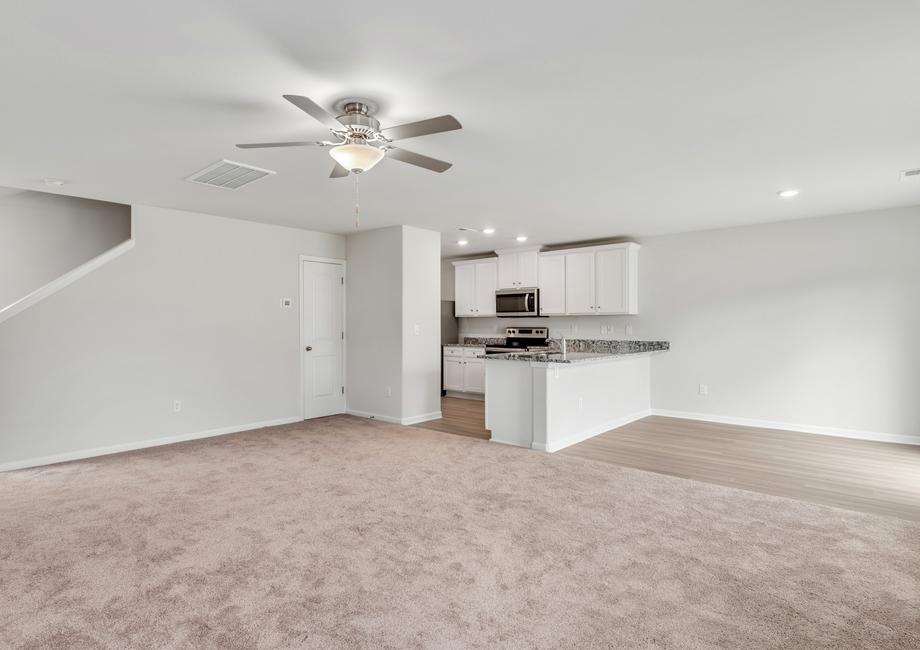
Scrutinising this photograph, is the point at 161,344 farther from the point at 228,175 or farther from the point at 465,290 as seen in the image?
the point at 465,290

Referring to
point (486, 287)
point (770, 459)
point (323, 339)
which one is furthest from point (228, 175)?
point (770, 459)

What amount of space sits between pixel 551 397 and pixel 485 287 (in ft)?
12.7

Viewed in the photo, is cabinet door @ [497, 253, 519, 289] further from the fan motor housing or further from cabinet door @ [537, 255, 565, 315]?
the fan motor housing

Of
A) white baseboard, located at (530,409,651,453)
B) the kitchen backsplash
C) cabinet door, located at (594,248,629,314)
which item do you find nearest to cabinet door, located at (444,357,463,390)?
the kitchen backsplash

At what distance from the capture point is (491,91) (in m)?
2.63

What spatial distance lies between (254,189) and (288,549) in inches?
122

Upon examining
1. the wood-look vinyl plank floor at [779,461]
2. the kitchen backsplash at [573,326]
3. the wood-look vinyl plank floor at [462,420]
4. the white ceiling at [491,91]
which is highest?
the white ceiling at [491,91]

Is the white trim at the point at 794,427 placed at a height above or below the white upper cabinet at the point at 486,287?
below

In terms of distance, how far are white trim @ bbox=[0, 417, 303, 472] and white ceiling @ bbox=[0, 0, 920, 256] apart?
2411mm

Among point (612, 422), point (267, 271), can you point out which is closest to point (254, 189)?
point (267, 271)

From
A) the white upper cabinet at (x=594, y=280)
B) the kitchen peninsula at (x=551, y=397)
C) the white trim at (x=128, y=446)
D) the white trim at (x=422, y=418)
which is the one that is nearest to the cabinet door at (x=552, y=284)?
the white upper cabinet at (x=594, y=280)

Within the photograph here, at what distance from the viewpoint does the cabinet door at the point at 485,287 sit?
27.9ft

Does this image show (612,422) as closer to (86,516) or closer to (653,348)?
(653,348)

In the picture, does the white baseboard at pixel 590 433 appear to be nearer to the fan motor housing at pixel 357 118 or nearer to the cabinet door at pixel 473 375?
the cabinet door at pixel 473 375
